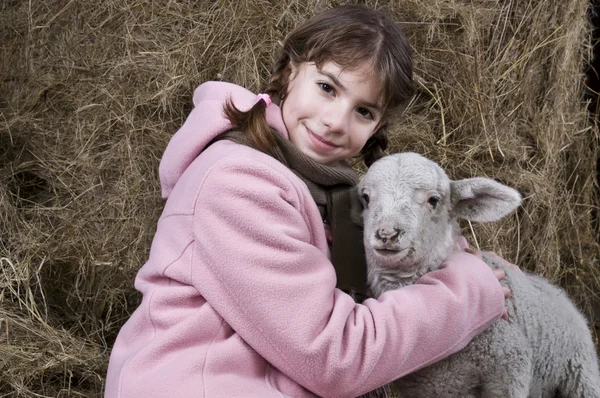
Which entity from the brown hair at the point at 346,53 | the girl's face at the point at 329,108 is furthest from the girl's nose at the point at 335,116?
the brown hair at the point at 346,53

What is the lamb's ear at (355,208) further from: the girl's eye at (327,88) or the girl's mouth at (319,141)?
the girl's eye at (327,88)

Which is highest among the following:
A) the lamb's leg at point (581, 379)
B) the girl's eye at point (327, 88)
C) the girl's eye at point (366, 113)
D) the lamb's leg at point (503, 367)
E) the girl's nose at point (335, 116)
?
the girl's eye at point (327, 88)

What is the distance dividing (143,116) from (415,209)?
1437 mm

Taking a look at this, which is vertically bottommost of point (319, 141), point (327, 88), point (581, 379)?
point (581, 379)

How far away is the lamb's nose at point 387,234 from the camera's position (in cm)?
176

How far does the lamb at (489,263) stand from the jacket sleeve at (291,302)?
12 cm

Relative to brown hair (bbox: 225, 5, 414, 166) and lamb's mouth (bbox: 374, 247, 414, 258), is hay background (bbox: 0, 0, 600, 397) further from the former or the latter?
lamb's mouth (bbox: 374, 247, 414, 258)

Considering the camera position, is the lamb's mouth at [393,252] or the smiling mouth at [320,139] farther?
the smiling mouth at [320,139]

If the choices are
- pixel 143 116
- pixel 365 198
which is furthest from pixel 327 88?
pixel 143 116

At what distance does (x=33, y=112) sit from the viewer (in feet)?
9.67

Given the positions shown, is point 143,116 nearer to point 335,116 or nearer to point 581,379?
point 335,116

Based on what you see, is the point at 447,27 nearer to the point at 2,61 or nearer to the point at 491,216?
the point at 491,216

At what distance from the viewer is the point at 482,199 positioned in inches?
78.2

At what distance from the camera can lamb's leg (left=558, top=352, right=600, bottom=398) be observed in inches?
80.1
